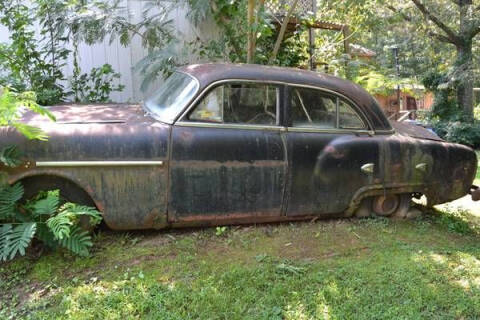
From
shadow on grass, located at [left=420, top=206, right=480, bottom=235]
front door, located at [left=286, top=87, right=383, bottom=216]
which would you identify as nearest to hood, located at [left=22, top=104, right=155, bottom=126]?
front door, located at [left=286, top=87, right=383, bottom=216]

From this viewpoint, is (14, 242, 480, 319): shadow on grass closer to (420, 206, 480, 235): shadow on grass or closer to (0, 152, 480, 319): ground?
(0, 152, 480, 319): ground

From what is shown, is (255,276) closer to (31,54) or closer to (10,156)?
(10,156)

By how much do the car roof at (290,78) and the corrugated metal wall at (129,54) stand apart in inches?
122

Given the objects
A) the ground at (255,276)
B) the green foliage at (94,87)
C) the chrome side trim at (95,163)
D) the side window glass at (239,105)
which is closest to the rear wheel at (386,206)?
the ground at (255,276)

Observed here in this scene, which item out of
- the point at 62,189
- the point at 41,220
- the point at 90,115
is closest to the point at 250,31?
the point at 90,115

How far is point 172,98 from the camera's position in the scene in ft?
13.6

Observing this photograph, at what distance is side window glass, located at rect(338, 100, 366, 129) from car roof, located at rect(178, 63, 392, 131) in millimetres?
95

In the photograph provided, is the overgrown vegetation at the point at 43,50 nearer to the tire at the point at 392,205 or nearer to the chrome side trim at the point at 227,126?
the chrome side trim at the point at 227,126

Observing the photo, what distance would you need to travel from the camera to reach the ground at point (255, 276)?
9.81ft

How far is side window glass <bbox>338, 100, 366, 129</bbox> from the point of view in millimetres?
4395

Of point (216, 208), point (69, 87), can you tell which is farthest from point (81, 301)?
point (69, 87)

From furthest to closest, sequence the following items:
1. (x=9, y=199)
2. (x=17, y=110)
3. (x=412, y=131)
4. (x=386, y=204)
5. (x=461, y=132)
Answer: (x=461, y=132)
(x=412, y=131)
(x=386, y=204)
(x=9, y=199)
(x=17, y=110)

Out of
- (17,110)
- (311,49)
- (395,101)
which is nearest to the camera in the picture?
(17,110)

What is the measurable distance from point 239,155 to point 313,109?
95 cm
